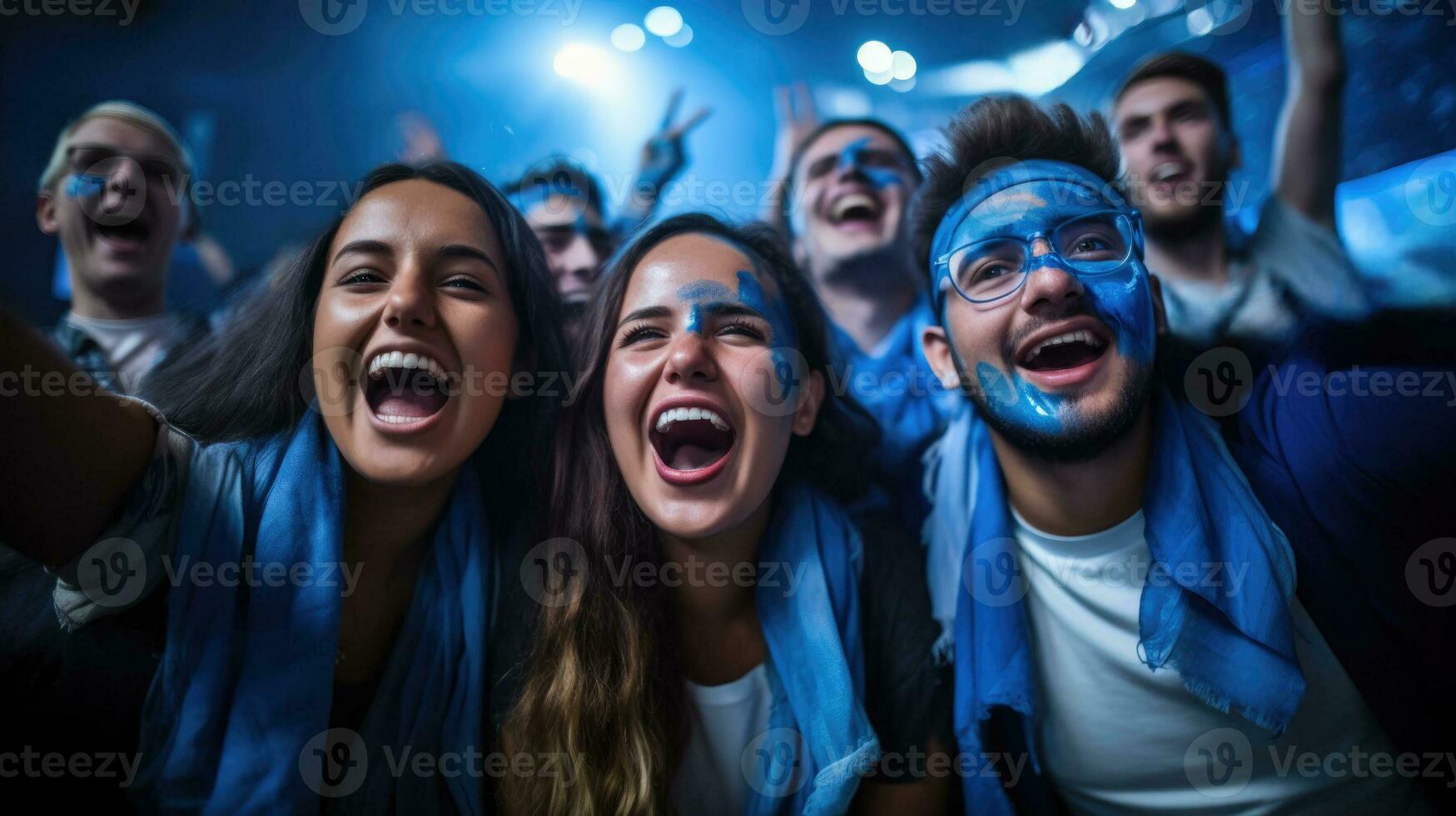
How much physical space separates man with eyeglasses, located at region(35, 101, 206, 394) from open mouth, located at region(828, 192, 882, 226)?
1.75 meters

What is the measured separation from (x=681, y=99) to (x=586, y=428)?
105 centimetres

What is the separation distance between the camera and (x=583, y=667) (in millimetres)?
1596

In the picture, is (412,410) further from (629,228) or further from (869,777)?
(869,777)

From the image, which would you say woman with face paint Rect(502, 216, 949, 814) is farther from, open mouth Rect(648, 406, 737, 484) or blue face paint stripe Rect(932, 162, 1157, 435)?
blue face paint stripe Rect(932, 162, 1157, 435)

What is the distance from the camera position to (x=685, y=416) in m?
1.65

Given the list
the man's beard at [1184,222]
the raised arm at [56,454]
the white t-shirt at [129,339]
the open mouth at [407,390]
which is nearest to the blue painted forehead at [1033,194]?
the man's beard at [1184,222]

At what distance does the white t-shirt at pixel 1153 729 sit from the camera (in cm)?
165

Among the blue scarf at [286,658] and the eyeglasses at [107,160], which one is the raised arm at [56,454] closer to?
the blue scarf at [286,658]

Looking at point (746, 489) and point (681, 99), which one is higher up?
point (681, 99)

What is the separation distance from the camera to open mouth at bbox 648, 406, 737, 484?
162 centimetres

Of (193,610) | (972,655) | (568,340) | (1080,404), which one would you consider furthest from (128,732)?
(1080,404)

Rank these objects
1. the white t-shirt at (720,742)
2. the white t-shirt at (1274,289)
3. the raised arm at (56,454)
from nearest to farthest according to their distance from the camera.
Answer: the raised arm at (56,454) → the white t-shirt at (720,742) → the white t-shirt at (1274,289)

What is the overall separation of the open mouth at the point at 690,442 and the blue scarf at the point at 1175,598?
667 millimetres

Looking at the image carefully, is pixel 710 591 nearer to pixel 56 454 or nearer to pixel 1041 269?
pixel 1041 269
